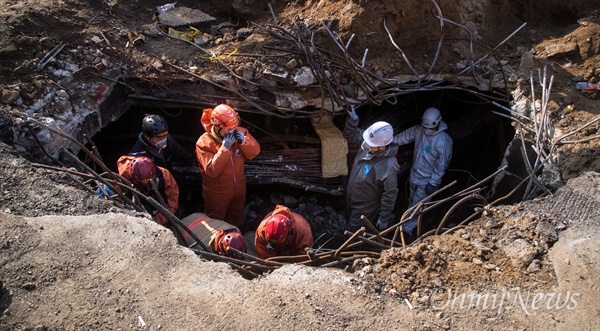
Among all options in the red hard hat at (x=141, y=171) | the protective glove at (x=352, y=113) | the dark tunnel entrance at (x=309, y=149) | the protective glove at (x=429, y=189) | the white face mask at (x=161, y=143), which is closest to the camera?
the red hard hat at (x=141, y=171)

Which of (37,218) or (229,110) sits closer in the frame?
(37,218)

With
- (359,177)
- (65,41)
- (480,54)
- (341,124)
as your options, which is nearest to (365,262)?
(359,177)

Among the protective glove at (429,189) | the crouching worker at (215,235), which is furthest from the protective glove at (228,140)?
the protective glove at (429,189)

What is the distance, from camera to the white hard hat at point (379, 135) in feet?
18.0

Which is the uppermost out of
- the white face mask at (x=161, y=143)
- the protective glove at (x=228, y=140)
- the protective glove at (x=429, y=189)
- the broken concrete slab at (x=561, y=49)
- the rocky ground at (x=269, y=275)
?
the broken concrete slab at (x=561, y=49)

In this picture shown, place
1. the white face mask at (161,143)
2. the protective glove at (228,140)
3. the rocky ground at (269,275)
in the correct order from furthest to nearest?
the white face mask at (161,143), the protective glove at (228,140), the rocky ground at (269,275)

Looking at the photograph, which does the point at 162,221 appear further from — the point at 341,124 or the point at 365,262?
the point at 341,124

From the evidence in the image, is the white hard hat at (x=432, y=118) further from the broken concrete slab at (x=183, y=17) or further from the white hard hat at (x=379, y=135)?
the broken concrete slab at (x=183, y=17)

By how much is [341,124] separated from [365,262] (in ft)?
10.2

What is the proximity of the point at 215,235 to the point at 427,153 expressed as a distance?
9.68 feet

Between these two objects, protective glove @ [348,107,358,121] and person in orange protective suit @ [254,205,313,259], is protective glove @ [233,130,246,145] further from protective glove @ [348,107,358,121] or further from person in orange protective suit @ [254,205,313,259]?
protective glove @ [348,107,358,121]

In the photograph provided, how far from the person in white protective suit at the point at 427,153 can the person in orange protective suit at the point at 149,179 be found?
2.94 metres

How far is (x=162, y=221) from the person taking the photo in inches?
199

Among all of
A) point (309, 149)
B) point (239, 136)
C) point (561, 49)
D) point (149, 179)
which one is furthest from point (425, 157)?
point (149, 179)
